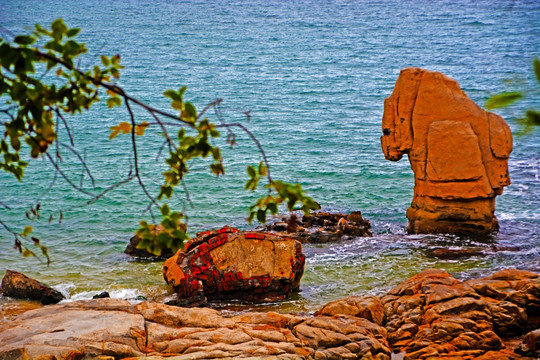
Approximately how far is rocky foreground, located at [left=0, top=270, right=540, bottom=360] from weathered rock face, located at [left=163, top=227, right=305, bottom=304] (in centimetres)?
320

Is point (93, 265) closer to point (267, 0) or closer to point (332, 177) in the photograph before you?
point (332, 177)

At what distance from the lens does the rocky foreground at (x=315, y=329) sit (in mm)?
10750

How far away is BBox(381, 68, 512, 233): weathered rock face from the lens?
67.1ft

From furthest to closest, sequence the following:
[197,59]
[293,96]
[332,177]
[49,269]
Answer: [197,59] → [293,96] → [332,177] → [49,269]

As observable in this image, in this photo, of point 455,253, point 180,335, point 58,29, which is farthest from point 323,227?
point 58,29

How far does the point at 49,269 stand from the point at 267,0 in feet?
289

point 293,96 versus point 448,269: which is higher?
point 293,96

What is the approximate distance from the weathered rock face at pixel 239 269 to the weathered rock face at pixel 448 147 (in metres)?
5.96

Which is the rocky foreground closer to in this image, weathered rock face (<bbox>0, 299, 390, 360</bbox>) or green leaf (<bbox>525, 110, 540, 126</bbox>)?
weathered rock face (<bbox>0, 299, 390, 360</bbox>)

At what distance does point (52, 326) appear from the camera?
11.6 meters

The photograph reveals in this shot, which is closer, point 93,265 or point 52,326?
point 52,326

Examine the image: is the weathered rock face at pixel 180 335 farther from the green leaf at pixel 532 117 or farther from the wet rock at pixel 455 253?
the wet rock at pixel 455 253

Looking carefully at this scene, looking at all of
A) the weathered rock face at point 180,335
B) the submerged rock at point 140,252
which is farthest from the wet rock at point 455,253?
the weathered rock face at point 180,335

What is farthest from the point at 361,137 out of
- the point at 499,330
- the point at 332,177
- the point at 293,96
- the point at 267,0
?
the point at 267,0
